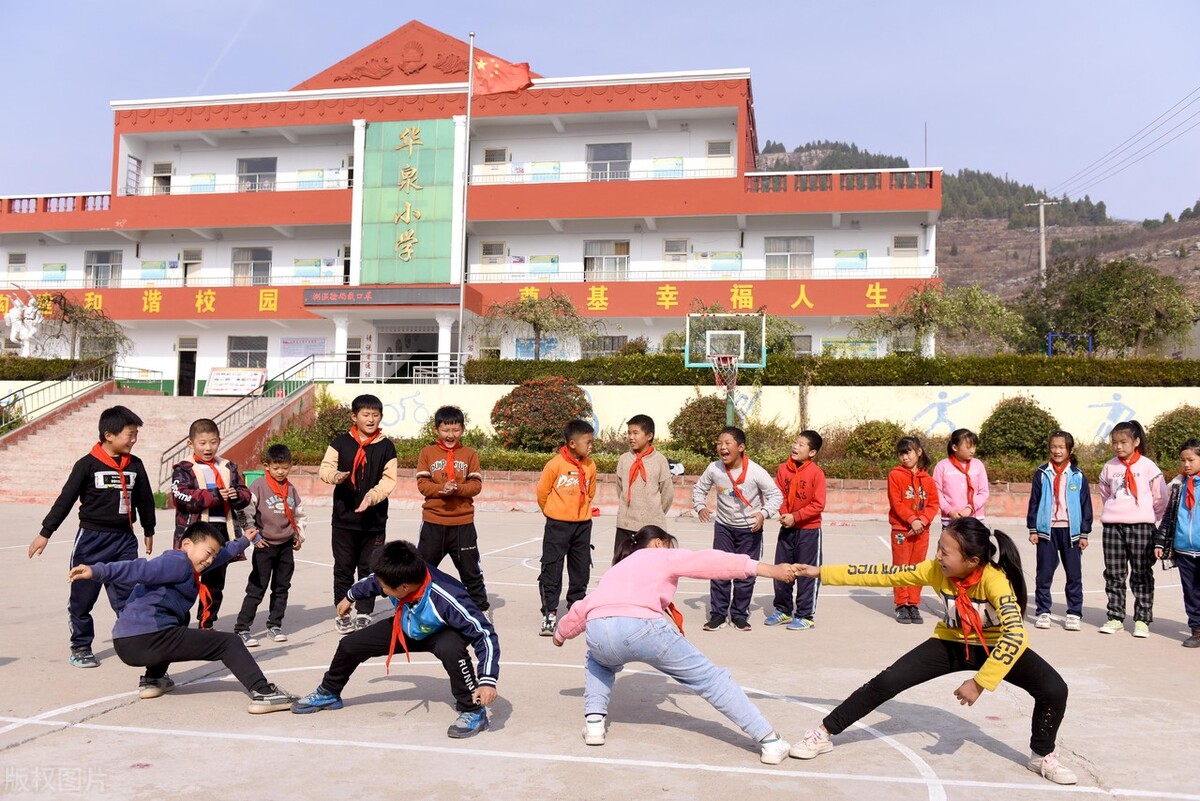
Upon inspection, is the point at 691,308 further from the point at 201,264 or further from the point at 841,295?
the point at 201,264

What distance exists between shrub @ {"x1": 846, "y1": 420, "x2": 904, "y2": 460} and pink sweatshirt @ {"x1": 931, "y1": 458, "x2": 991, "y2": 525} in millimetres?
11302

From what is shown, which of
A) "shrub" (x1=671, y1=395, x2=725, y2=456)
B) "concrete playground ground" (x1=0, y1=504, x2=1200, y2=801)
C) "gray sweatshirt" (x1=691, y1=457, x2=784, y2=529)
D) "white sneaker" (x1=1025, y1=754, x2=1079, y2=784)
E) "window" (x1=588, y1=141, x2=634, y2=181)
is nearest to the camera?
"concrete playground ground" (x1=0, y1=504, x2=1200, y2=801)

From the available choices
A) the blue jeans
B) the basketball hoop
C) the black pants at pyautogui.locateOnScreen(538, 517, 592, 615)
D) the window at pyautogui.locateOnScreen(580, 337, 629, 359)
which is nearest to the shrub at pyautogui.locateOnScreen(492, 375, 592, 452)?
the basketball hoop

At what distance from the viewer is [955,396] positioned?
22016 millimetres

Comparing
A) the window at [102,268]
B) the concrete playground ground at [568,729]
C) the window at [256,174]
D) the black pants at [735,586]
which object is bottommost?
the concrete playground ground at [568,729]

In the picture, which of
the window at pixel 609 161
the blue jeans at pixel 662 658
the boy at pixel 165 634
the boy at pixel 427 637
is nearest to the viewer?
the blue jeans at pixel 662 658

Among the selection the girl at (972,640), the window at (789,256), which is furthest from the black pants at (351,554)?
the window at (789,256)

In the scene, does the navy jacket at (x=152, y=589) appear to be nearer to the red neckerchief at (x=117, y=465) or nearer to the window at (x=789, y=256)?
the red neckerchief at (x=117, y=465)

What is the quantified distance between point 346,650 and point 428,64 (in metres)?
31.9

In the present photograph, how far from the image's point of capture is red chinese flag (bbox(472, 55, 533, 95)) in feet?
99.8

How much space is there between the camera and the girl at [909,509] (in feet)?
28.2

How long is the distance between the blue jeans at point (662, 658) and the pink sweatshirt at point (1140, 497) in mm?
5227

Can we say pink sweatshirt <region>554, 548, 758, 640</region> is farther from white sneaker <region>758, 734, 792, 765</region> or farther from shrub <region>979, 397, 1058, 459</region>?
shrub <region>979, 397, 1058, 459</region>

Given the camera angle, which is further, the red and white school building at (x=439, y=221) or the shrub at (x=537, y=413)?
the red and white school building at (x=439, y=221)
